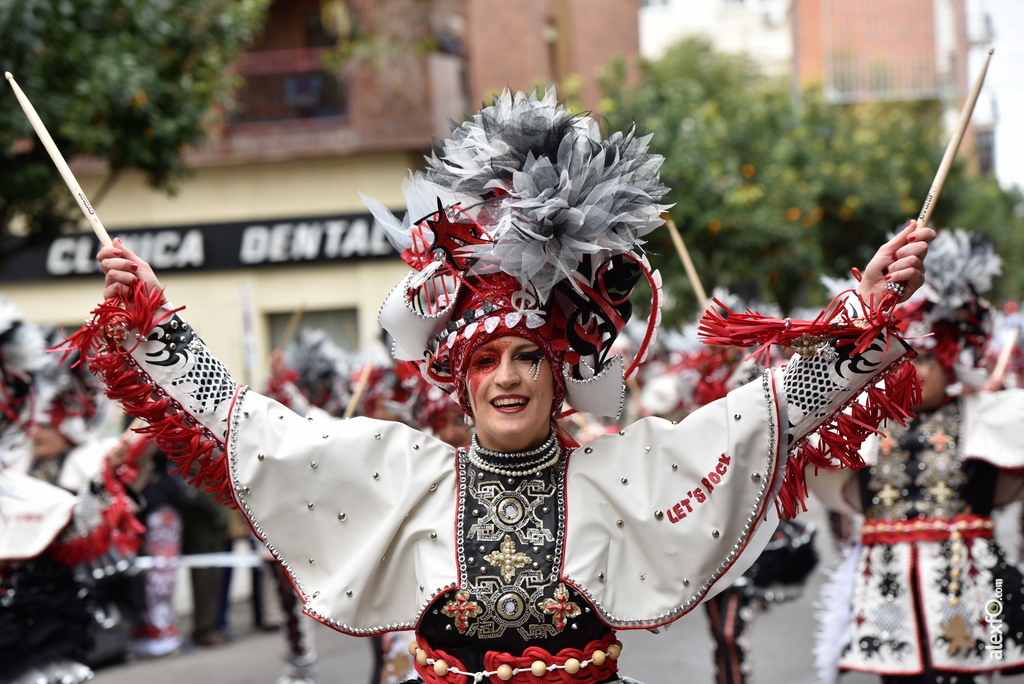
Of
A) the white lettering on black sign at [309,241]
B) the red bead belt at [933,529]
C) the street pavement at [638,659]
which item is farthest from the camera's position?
the white lettering on black sign at [309,241]

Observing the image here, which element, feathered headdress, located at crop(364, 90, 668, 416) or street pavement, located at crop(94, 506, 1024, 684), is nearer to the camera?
feathered headdress, located at crop(364, 90, 668, 416)

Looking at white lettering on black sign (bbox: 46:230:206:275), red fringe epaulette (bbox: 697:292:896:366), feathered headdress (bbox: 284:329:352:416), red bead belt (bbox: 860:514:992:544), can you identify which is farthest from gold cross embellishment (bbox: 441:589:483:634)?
white lettering on black sign (bbox: 46:230:206:275)

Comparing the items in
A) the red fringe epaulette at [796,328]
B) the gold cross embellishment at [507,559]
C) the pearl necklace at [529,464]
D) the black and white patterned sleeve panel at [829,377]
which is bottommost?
the gold cross embellishment at [507,559]

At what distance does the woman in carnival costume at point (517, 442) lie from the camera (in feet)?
9.94

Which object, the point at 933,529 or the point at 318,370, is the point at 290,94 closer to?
the point at 318,370

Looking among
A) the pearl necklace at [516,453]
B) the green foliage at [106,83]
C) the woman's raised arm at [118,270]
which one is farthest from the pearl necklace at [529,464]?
the green foliage at [106,83]

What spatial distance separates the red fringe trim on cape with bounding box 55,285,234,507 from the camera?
10.0 ft

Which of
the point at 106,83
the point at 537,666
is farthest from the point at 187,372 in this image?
the point at 106,83

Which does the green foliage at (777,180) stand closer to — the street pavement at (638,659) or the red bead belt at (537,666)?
the street pavement at (638,659)

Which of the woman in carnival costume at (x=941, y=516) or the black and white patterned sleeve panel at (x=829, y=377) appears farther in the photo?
the woman in carnival costume at (x=941, y=516)

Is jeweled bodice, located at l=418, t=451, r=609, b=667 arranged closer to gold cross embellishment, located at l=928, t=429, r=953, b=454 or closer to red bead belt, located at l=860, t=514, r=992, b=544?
red bead belt, located at l=860, t=514, r=992, b=544

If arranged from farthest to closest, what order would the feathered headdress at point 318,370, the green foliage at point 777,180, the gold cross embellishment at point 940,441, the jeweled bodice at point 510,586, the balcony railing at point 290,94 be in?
the balcony railing at point 290,94 < the green foliage at point 777,180 < the feathered headdress at point 318,370 < the gold cross embellishment at point 940,441 < the jeweled bodice at point 510,586

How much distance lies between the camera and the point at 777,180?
18.6m

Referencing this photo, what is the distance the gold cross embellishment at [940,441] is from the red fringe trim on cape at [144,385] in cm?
326
